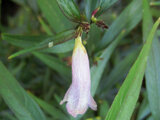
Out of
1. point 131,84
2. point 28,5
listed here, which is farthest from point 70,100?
point 28,5

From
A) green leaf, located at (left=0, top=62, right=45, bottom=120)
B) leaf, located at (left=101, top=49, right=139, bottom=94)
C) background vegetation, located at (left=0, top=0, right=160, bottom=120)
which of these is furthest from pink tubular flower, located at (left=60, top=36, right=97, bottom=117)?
leaf, located at (left=101, top=49, right=139, bottom=94)

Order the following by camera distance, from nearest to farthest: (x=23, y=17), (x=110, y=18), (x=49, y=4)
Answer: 1. (x=49, y=4)
2. (x=110, y=18)
3. (x=23, y=17)

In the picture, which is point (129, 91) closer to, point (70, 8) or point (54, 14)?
point (70, 8)

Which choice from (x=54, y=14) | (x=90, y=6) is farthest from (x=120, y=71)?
(x=90, y=6)

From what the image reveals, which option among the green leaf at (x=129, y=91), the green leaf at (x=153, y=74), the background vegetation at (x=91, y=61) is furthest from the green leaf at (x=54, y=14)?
the green leaf at (x=129, y=91)

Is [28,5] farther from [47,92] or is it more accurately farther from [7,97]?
[7,97]

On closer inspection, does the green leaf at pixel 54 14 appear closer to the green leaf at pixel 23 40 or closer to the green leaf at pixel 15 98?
the green leaf at pixel 23 40

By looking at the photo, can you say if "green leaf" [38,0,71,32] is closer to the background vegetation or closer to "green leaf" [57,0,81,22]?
the background vegetation
